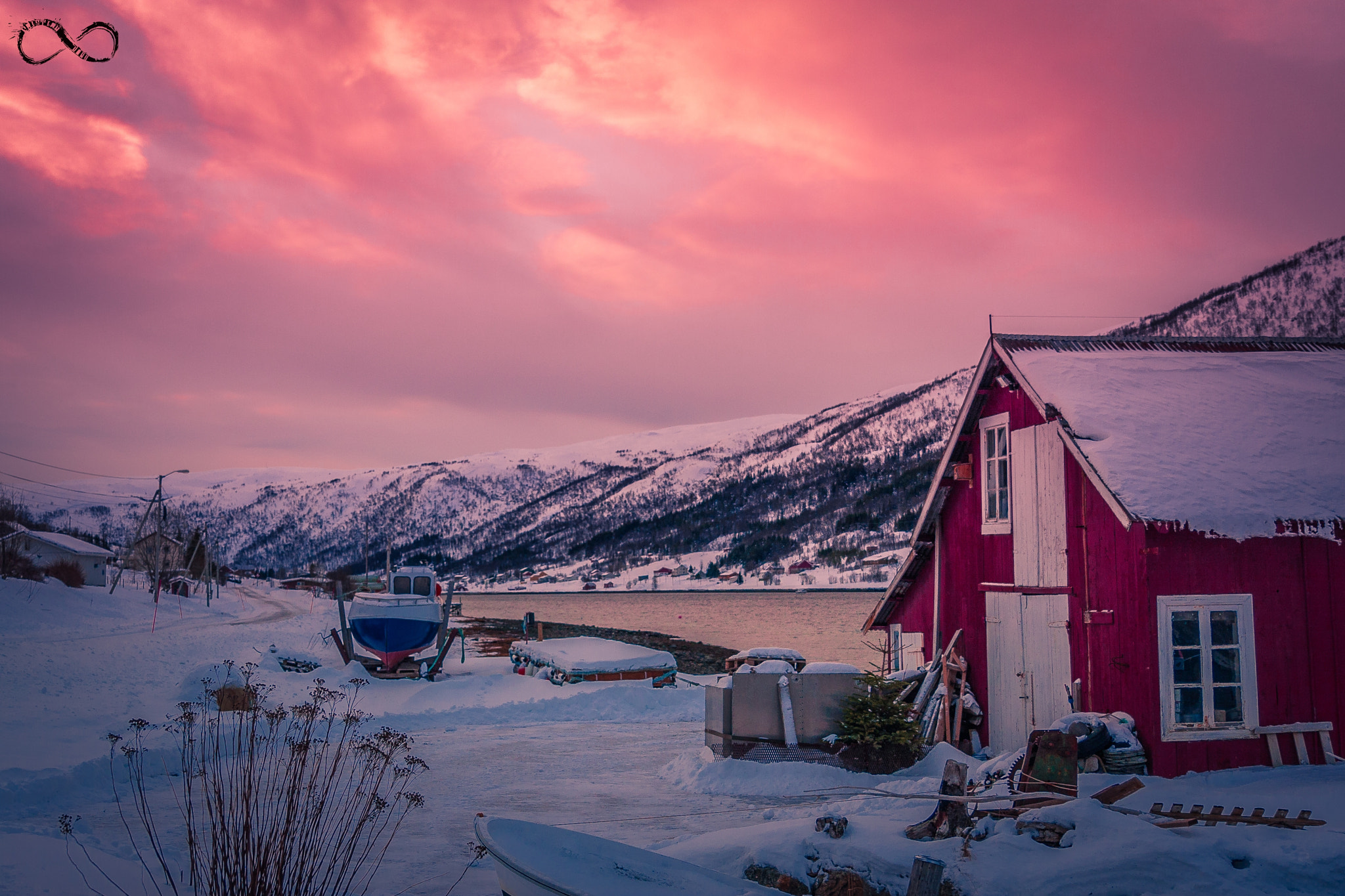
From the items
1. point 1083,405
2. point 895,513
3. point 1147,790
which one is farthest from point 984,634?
point 895,513

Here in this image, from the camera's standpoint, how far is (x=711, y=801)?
14414 millimetres

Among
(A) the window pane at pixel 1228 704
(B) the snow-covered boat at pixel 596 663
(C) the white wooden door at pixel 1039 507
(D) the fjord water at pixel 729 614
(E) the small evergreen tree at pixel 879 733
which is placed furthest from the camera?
(D) the fjord water at pixel 729 614

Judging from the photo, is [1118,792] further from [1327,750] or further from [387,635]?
[387,635]

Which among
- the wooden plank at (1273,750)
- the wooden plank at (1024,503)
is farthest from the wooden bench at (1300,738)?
the wooden plank at (1024,503)

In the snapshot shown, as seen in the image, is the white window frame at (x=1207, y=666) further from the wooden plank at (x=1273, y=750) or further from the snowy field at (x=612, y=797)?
the snowy field at (x=612, y=797)

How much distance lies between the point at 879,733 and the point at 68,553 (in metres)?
91.4

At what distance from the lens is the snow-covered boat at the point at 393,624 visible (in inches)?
1320

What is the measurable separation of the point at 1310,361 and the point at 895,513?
17524 cm

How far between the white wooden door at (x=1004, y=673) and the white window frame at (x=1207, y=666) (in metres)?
2.99

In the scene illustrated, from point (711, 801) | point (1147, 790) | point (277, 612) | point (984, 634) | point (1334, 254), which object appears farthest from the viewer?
point (1334, 254)

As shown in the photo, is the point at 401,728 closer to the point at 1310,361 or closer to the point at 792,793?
the point at 792,793

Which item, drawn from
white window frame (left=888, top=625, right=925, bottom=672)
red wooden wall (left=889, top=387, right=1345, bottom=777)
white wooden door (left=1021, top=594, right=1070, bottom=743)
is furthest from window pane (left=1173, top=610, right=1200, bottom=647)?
white window frame (left=888, top=625, right=925, bottom=672)

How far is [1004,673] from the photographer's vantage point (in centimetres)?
1592

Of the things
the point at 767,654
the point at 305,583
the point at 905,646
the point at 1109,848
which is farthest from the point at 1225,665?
the point at 305,583
